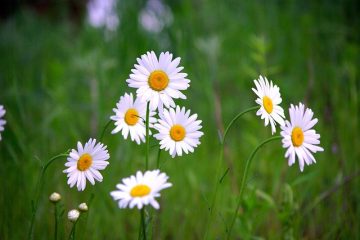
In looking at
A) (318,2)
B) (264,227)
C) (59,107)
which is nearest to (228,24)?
(318,2)

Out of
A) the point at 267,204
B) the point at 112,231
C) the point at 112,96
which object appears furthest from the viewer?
the point at 112,96

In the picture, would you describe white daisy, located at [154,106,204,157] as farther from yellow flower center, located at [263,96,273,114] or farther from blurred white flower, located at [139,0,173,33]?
blurred white flower, located at [139,0,173,33]

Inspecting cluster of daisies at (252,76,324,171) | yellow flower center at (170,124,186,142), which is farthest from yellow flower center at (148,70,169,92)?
cluster of daisies at (252,76,324,171)

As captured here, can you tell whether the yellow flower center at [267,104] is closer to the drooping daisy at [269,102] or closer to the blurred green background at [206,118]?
the drooping daisy at [269,102]

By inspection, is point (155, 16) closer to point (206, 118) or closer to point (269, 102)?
point (206, 118)

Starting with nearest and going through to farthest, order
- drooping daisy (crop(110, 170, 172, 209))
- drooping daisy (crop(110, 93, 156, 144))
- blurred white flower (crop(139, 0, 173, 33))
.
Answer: drooping daisy (crop(110, 170, 172, 209)) → drooping daisy (crop(110, 93, 156, 144)) → blurred white flower (crop(139, 0, 173, 33))

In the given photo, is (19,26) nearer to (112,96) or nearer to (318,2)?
(112,96)

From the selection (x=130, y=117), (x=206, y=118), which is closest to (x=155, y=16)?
(x=206, y=118)
